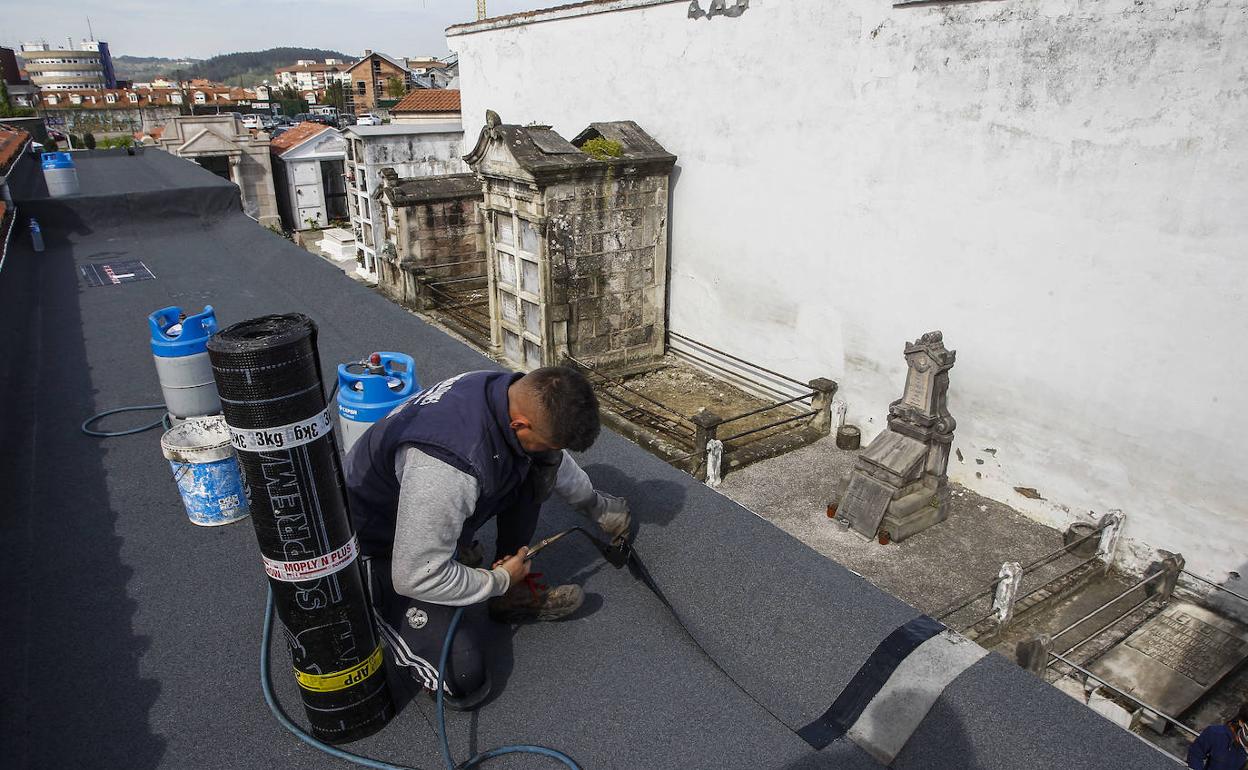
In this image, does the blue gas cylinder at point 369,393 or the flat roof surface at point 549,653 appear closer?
the flat roof surface at point 549,653

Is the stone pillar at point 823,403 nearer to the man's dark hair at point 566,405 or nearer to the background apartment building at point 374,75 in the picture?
the man's dark hair at point 566,405

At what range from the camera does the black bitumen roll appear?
78.0 inches

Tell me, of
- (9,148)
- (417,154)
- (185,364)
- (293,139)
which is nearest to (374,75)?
(293,139)

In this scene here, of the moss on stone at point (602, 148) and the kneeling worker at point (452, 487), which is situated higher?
the moss on stone at point (602, 148)

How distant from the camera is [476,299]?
704 inches

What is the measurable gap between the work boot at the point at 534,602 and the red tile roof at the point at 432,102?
93.8 feet

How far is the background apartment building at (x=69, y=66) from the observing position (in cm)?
14062

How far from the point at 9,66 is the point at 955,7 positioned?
9676 cm

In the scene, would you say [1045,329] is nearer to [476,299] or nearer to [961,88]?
[961,88]

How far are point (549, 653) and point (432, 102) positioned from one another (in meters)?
29.4

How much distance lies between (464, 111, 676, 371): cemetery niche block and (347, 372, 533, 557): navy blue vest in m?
9.31

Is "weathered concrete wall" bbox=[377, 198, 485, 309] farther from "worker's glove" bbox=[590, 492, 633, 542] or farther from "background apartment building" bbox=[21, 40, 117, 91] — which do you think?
"background apartment building" bbox=[21, 40, 117, 91]

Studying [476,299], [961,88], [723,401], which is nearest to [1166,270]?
[961,88]

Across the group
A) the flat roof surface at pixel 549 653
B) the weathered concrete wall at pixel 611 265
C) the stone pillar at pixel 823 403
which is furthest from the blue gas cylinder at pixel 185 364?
the stone pillar at pixel 823 403
